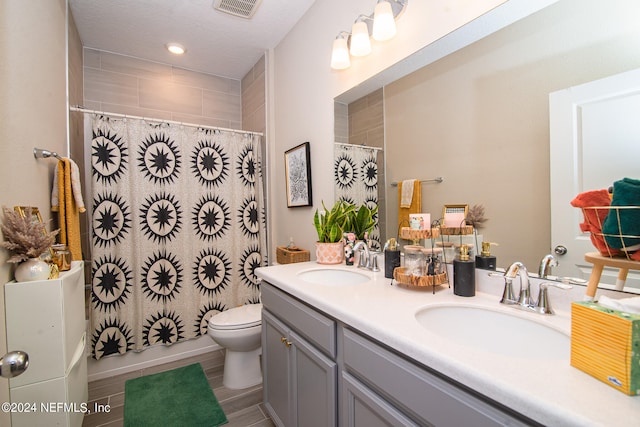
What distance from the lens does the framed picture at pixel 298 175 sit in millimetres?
2107

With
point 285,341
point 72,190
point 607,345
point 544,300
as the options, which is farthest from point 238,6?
point 607,345

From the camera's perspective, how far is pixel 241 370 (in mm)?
1988

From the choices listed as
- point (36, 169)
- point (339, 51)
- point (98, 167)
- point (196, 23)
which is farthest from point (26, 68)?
point (339, 51)

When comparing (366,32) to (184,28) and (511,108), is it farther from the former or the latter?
(184,28)

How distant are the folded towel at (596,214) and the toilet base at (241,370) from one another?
1.92m

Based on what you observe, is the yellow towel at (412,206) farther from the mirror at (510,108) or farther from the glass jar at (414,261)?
the glass jar at (414,261)

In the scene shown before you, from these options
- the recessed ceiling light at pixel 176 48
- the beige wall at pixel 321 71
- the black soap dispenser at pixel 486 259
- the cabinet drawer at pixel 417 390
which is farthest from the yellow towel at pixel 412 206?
the recessed ceiling light at pixel 176 48

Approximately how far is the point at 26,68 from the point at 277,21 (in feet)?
5.21

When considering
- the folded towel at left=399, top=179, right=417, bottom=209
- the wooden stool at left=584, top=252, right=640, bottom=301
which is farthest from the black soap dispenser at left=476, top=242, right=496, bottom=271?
the folded towel at left=399, top=179, right=417, bottom=209

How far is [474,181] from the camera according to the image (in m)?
1.13

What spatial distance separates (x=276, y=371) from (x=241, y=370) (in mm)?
678

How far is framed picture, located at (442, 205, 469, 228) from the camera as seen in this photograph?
1.17 m

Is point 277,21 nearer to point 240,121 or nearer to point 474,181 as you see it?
point 240,121

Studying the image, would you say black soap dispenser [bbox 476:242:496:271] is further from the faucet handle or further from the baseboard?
the baseboard
